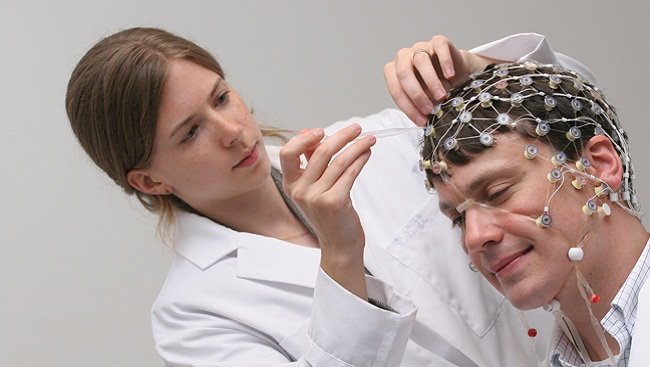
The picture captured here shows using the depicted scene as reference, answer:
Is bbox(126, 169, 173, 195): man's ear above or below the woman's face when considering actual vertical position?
below

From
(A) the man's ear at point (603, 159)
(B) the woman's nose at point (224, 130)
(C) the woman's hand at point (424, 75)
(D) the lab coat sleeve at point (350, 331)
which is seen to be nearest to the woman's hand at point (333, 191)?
(D) the lab coat sleeve at point (350, 331)

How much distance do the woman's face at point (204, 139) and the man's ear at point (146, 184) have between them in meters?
0.04

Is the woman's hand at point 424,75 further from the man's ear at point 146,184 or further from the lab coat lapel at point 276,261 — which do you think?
the man's ear at point 146,184

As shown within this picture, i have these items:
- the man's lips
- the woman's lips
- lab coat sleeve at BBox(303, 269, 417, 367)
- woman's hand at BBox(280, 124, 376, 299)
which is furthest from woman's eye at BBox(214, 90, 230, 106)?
the man's lips

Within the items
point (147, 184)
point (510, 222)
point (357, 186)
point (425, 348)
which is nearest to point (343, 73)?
point (357, 186)

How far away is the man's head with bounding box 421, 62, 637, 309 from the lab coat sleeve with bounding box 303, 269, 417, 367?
0.75 ft

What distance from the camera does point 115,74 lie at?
6.35 ft

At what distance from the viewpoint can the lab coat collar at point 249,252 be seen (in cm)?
203

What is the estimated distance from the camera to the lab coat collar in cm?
203

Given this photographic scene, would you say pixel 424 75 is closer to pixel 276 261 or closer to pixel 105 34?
pixel 276 261

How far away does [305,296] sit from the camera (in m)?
2.02

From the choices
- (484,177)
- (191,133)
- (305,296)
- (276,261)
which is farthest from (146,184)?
(484,177)

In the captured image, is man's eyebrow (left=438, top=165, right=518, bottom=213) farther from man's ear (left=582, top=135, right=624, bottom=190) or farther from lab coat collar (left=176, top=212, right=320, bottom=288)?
lab coat collar (left=176, top=212, right=320, bottom=288)

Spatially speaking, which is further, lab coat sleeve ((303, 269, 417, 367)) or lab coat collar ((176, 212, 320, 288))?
lab coat collar ((176, 212, 320, 288))
